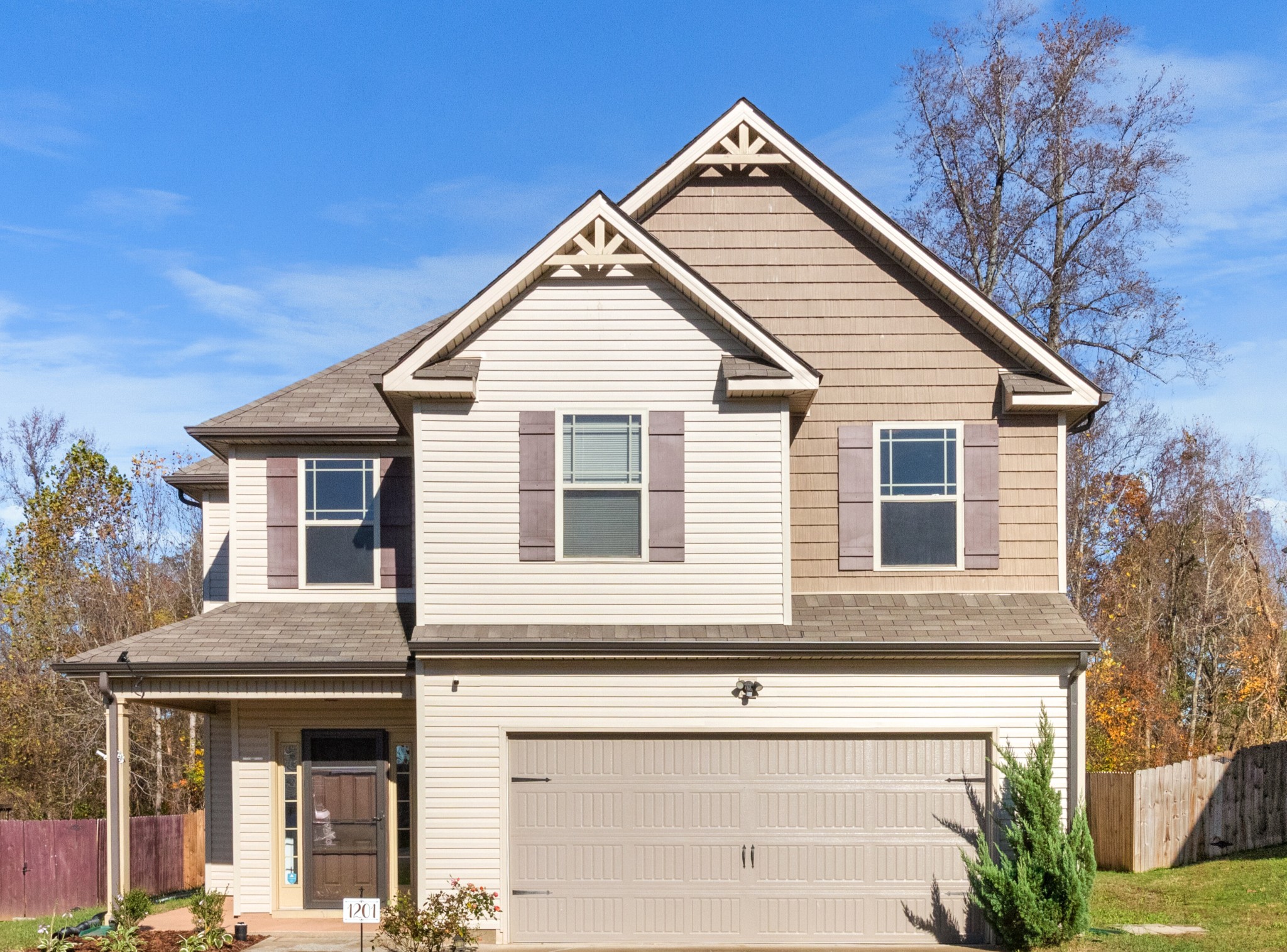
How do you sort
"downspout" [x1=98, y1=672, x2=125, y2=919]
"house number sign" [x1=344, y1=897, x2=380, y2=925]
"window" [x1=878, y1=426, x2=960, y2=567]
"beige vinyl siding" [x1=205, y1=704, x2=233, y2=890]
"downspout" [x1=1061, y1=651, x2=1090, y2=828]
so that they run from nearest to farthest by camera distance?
"house number sign" [x1=344, y1=897, x2=380, y2=925], "downspout" [x1=1061, y1=651, x2=1090, y2=828], "downspout" [x1=98, y1=672, x2=125, y2=919], "window" [x1=878, y1=426, x2=960, y2=567], "beige vinyl siding" [x1=205, y1=704, x2=233, y2=890]

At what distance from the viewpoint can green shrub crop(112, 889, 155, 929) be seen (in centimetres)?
1223

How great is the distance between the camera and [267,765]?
14289mm

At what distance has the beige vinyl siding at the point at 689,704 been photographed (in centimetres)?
1224

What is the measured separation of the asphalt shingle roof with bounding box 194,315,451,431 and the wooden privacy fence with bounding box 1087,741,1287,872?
1235 centimetres

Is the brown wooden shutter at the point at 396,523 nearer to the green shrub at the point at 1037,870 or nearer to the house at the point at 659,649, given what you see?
the house at the point at 659,649

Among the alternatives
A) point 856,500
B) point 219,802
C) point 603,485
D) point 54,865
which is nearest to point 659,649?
point 603,485

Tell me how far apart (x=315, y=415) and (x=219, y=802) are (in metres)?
5.05

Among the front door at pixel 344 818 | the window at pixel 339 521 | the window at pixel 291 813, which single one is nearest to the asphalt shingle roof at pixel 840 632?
the window at pixel 339 521

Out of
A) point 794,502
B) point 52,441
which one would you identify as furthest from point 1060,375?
point 52,441

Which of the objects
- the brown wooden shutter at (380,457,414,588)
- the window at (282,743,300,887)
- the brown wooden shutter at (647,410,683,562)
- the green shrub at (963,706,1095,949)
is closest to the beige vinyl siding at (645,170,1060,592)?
the brown wooden shutter at (647,410,683,562)

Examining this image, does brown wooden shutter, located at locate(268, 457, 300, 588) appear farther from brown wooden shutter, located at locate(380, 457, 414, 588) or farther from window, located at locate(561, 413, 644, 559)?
window, located at locate(561, 413, 644, 559)

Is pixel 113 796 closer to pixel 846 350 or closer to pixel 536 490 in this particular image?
pixel 536 490

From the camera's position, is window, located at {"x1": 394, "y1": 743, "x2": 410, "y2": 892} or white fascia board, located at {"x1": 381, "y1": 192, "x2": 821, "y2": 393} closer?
white fascia board, located at {"x1": 381, "y1": 192, "x2": 821, "y2": 393}

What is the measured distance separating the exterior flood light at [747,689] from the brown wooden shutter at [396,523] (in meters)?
4.22
